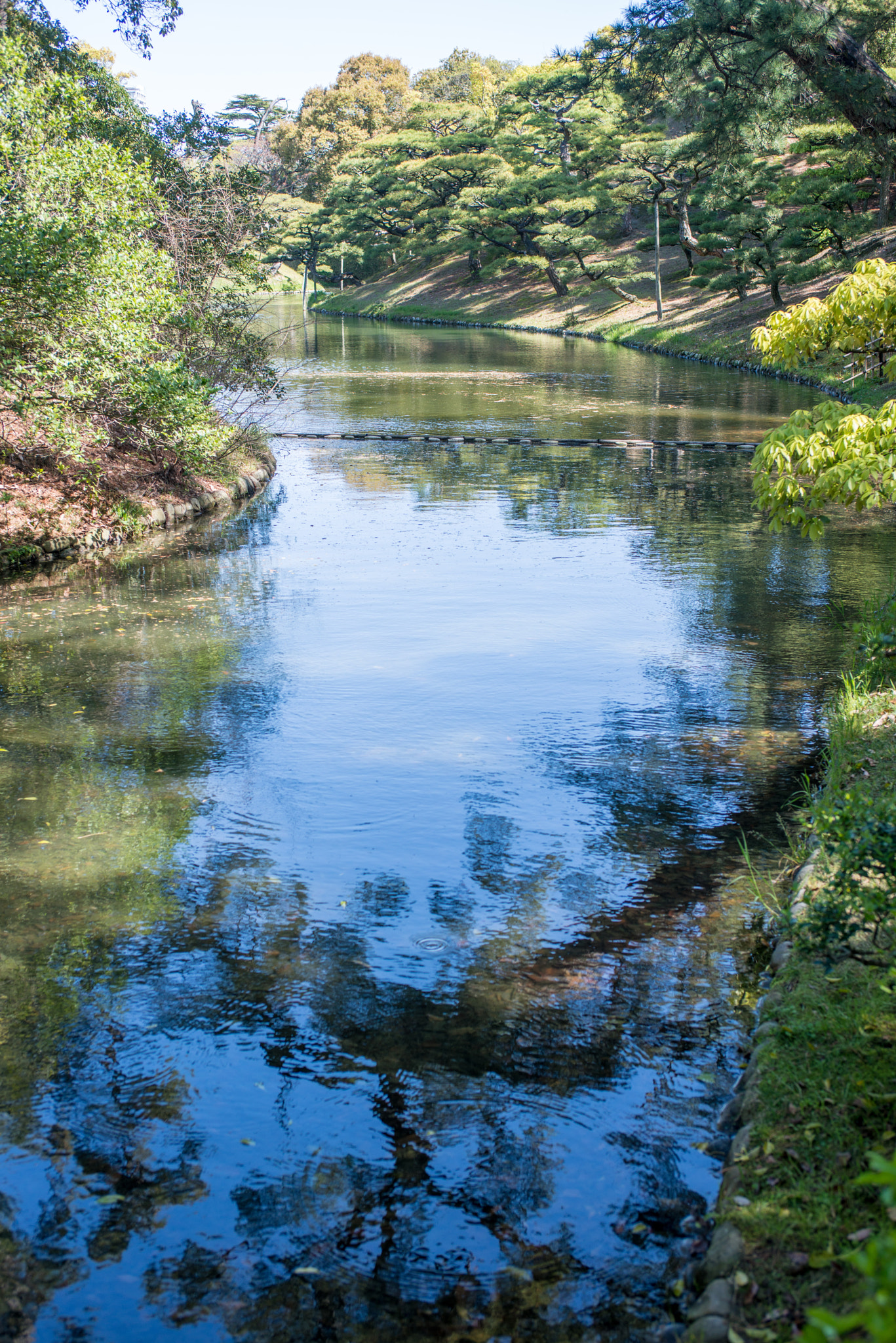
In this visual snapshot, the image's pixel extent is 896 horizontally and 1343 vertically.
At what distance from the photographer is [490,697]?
823 centimetres

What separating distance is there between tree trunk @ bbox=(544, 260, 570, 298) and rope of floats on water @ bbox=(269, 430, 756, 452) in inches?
1251

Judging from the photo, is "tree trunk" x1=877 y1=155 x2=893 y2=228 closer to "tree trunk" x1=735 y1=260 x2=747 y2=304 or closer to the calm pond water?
"tree trunk" x1=735 y1=260 x2=747 y2=304

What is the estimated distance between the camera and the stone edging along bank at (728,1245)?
2799 mm

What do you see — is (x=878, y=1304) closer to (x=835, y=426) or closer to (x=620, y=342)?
(x=835, y=426)

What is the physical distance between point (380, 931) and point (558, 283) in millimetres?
49117

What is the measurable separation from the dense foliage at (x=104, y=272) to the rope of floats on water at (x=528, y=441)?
483 cm

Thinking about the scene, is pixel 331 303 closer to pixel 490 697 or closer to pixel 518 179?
pixel 518 179

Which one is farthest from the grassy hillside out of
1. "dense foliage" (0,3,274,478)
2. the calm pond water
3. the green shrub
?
the green shrub

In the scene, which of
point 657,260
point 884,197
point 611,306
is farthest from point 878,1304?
point 611,306

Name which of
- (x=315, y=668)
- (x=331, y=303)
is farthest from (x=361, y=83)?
(x=315, y=668)

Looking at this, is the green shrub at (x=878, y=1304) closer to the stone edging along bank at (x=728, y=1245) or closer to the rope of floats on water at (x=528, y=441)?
the stone edging along bank at (x=728, y=1245)

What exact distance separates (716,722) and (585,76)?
47.7 metres

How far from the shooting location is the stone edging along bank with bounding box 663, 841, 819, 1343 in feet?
9.18

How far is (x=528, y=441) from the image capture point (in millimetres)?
20516
